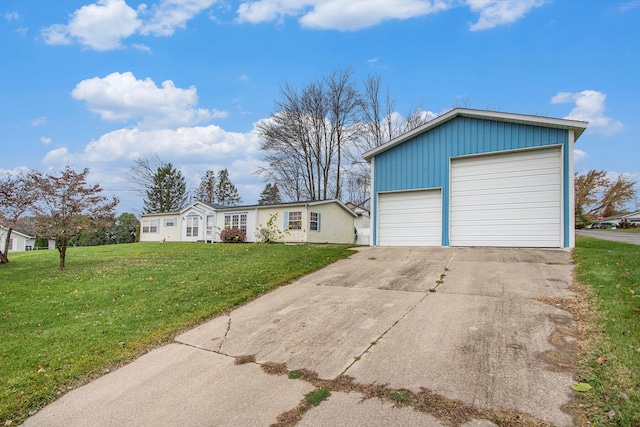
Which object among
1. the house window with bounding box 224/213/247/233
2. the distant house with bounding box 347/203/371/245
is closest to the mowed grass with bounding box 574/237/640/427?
the house window with bounding box 224/213/247/233

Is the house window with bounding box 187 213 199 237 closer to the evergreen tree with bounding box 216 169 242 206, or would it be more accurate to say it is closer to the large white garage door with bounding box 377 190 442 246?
the large white garage door with bounding box 377 190 442 246

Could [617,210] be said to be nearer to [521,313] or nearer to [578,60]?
[578,60]

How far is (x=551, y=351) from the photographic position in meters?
3.23

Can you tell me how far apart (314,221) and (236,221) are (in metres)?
5.84

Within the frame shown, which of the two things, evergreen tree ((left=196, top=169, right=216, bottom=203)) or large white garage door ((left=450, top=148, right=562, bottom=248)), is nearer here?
large white garage door ((left=450, top=148, right=562, bottom=248))

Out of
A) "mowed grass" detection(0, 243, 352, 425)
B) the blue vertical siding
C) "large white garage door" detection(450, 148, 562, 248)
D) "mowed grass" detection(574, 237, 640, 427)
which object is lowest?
"mowed grass" detection(0, 243, 352, 425)

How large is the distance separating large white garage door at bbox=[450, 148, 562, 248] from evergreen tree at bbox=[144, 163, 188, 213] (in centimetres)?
3900

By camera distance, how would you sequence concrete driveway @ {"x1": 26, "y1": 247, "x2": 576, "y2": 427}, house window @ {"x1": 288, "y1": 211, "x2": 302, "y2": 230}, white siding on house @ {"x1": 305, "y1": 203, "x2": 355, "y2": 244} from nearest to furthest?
1. concrete driveway @ {"x1": 26, "y1": 247, "x2": 576, "y2": 427}
2. house window @ {"x1": 288, "y1": 211, "x2": 302, "y2": 230}
3. white siding on house @ {"x1": 305, "y1": 203, "x2": 355, "y2": 244}

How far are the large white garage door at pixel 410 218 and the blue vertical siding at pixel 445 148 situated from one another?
226 mm

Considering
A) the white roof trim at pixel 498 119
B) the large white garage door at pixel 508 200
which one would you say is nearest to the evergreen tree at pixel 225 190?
the white roof trim at pixel 498 119

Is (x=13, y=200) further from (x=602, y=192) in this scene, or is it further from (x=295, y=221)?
(x=602, y=192)

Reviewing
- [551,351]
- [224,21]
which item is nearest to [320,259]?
[551,351]

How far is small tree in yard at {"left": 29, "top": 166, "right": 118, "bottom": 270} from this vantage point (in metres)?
10.2

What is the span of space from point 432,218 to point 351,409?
9327mm
